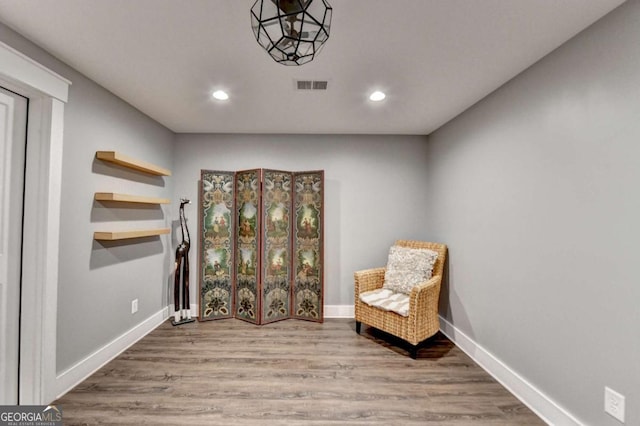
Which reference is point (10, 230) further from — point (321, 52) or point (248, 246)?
point (321, 52)

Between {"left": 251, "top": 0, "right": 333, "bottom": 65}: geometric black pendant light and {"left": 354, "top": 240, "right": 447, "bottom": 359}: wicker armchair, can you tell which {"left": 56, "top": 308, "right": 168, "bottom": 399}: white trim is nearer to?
{"left": 354, "top": 240, "right": 447, "bottom": 359}: wicker armchair

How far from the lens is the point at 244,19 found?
149 cm

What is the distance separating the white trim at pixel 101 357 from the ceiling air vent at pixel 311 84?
9.27 feet

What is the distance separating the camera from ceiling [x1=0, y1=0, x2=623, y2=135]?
1425mm

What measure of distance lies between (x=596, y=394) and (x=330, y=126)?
304cm

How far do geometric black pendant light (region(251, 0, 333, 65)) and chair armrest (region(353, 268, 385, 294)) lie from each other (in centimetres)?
246

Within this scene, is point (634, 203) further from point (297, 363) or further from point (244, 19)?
point (297, 363)

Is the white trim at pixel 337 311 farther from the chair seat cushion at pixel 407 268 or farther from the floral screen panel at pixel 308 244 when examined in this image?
the chair seat cushion at pixel 407 268

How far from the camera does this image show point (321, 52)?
1.78 metres

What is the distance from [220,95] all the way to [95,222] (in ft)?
4.98

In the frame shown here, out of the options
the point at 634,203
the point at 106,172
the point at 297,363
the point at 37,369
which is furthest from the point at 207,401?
the point at 634,203

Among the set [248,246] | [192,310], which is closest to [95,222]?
[248,246]

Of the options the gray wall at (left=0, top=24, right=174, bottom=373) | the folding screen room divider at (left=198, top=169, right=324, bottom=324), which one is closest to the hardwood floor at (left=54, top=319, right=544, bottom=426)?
the gray wall at (left=0, top=24, right=174, bottom=373)

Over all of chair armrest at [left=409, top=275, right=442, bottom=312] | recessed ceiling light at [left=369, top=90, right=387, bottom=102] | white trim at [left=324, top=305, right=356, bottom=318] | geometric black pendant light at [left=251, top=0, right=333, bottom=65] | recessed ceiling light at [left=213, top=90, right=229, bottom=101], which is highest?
recessed ceiling light at [left=213, top=90, right=229, bottom=101]
